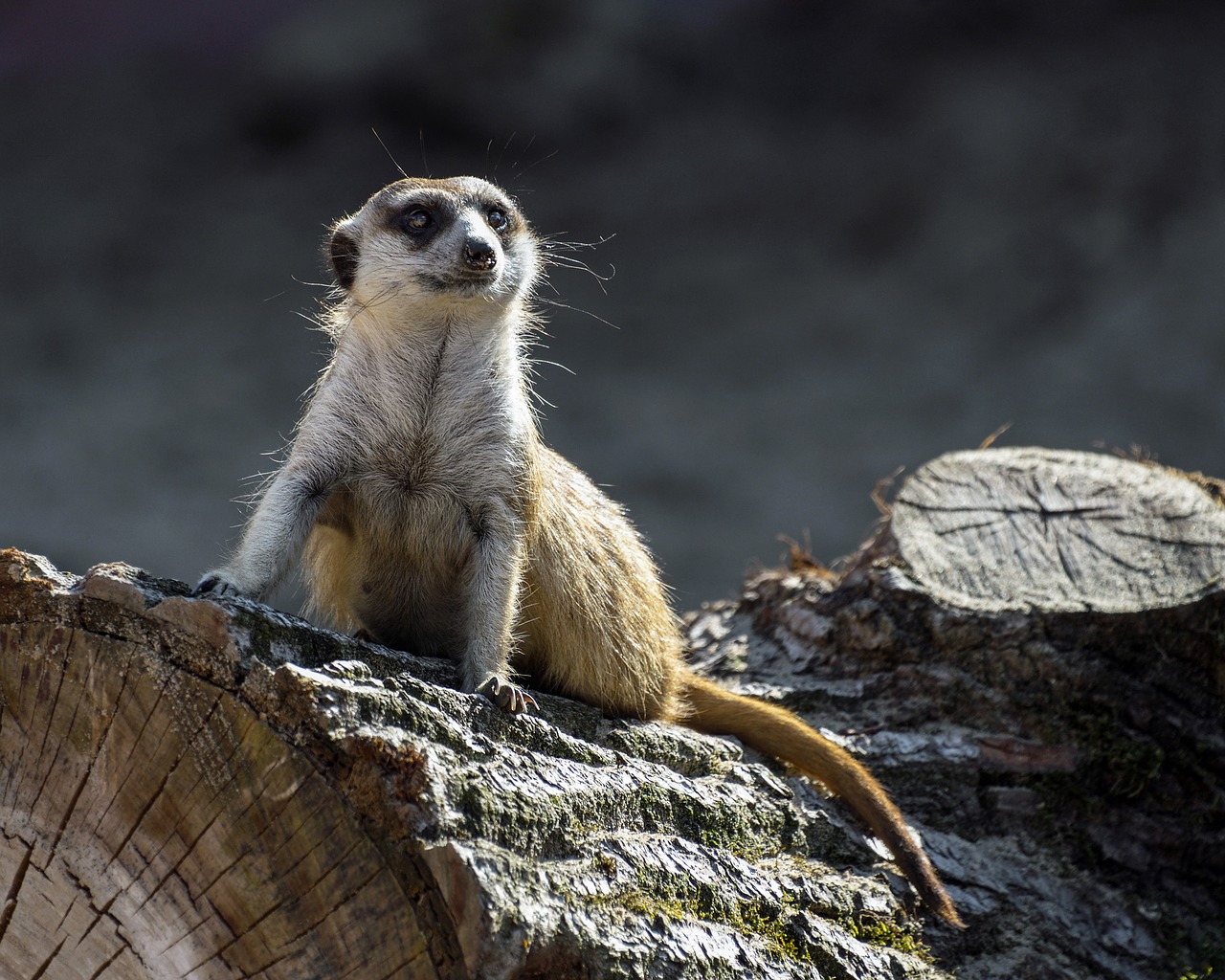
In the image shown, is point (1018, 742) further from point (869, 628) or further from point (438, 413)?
point (438, 413)

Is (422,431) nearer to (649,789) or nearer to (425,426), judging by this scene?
(425,426)

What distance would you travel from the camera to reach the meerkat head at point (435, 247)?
276 cm

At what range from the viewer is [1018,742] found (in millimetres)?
3102

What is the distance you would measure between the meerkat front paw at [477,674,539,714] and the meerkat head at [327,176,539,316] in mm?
A: 998

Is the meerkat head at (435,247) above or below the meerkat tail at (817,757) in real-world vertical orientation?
above

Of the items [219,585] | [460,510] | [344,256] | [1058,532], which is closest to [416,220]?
[344,256]

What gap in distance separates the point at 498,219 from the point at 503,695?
1381mm

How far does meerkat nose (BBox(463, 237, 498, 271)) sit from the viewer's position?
2.72 meters

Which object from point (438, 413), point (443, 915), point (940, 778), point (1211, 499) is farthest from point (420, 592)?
point (1211, 499)

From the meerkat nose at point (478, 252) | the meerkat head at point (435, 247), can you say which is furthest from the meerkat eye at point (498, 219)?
the meerkat nose at point (478, 252)

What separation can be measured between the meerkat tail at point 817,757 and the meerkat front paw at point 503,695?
84 centimetres

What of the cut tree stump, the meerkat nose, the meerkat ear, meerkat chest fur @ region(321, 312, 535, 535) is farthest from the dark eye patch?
the cut tree stump

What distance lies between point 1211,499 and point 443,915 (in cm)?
282

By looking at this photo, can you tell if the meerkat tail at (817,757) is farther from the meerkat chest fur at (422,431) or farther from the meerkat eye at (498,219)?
the meerkat eye at (498,219)
